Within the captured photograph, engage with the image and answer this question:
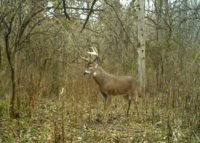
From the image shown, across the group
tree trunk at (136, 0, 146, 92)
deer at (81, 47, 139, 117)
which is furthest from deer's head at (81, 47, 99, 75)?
tree trunk at (136, 0, 146, 92)

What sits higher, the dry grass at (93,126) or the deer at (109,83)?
the deer at (109,83)

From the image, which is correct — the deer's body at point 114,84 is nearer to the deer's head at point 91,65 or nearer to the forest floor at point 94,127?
the deer's head at point 91,65

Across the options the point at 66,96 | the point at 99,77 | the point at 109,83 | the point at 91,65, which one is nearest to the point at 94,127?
the point at 66,96

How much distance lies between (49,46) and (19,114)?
3.99m

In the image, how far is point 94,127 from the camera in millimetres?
9477

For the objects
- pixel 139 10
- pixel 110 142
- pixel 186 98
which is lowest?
pixel 110 142

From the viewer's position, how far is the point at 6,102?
9812 millimetres

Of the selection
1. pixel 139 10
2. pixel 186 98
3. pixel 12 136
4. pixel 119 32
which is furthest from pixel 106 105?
pixel 119 32

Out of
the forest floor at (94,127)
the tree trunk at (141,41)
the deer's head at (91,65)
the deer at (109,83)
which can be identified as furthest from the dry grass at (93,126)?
the tree trunk at (141,41)

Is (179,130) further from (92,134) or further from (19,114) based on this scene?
(19,114)

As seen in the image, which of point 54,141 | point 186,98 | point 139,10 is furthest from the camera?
point 139,10

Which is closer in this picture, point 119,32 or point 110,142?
point 110,142

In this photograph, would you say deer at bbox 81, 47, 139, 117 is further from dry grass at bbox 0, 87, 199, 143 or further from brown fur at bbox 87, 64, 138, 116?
dry grass at bbox 0, 87, 199, 143

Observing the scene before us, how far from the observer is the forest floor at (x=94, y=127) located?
26.0 ft
